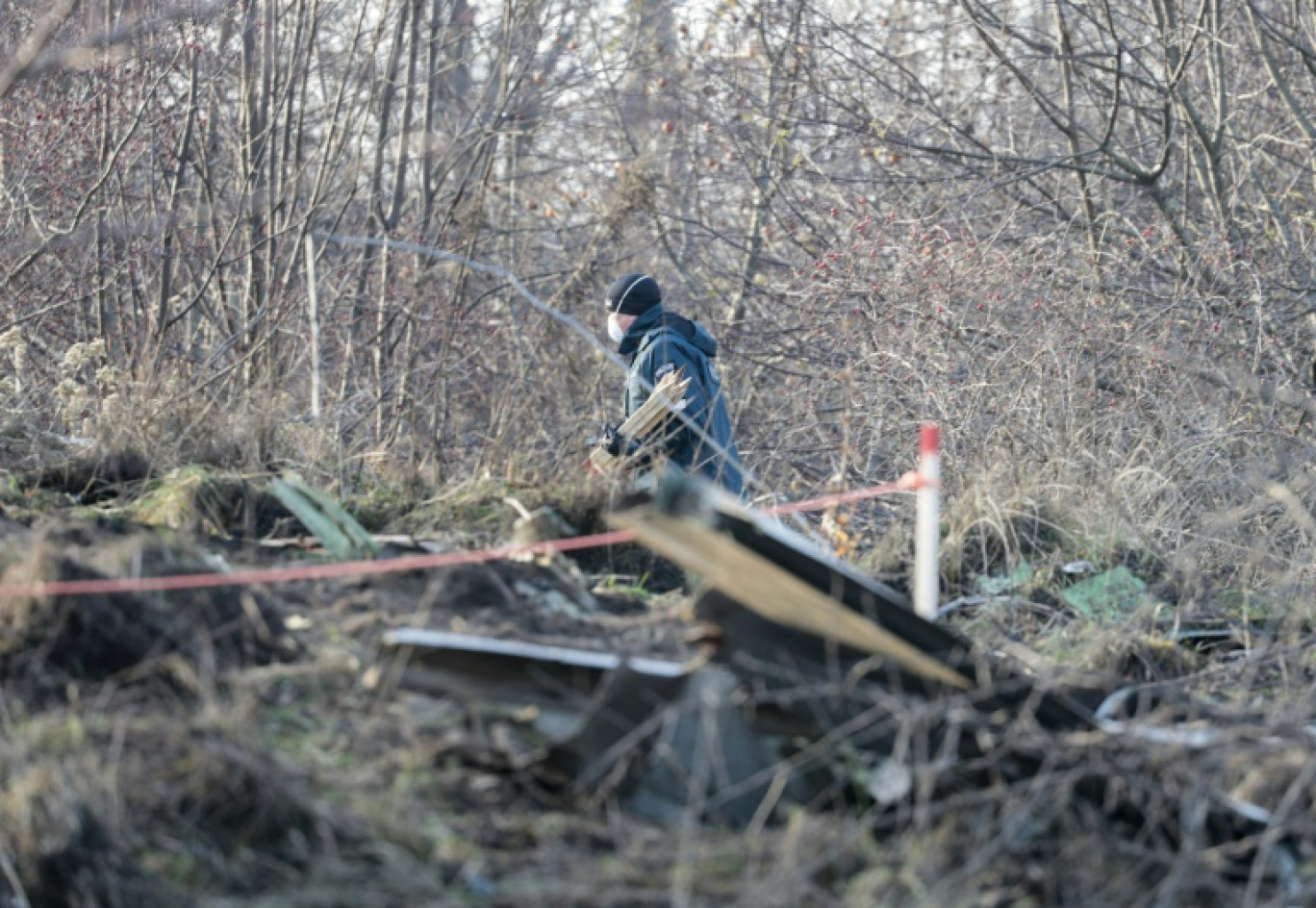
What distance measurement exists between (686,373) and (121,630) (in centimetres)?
476

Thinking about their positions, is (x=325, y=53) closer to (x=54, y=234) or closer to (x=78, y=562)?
(x=54, y=234)

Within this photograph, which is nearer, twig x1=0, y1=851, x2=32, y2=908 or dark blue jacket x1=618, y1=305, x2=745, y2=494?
twig x1=0, y1=851, x2=32, y2=908

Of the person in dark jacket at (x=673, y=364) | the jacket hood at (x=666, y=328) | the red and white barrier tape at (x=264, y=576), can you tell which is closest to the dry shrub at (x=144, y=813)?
the red and white barrier tape at (x=264, y=576)

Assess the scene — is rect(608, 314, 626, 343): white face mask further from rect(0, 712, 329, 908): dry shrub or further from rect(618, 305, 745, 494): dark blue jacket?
rect(0, 712, 329, 908): dry shrub

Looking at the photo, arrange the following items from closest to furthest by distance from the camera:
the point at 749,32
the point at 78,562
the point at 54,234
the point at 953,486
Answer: the point at 78,562 < the point at 953,486 < the point at 54,234 < the point at 749,32

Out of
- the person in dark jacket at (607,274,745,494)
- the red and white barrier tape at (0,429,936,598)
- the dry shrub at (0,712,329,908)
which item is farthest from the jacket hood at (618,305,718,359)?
the dry shrub at (0,712,329,908)

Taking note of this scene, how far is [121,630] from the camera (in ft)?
12.5

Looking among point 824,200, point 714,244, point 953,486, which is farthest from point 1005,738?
point 714,244

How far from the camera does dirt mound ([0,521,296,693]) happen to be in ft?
12.2

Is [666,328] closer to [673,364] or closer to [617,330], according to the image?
[673,364]

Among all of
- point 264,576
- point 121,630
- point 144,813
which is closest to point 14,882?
point 144,813

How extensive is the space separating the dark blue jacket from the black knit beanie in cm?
5

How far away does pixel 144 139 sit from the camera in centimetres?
1083

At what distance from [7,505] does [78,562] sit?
6.33 ft
